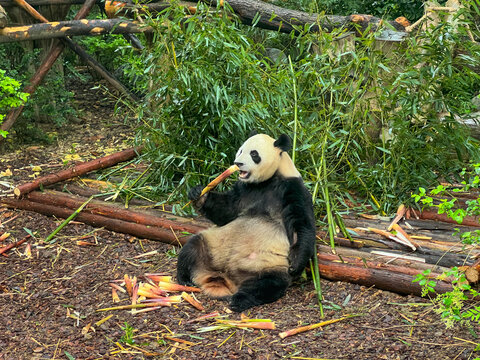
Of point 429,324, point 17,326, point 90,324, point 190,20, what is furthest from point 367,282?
point 190,20

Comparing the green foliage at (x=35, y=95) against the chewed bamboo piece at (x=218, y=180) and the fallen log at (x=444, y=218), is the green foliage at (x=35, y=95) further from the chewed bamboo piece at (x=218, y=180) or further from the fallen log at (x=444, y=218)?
the fallen log at (x=444, y=218)

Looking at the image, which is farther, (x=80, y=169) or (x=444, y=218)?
(x=80, y=169)

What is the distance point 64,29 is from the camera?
6.83 metres

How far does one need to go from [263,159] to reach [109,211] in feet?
5.91

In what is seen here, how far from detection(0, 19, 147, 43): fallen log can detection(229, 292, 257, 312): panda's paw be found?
3.64 meters

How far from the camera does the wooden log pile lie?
4.03 m

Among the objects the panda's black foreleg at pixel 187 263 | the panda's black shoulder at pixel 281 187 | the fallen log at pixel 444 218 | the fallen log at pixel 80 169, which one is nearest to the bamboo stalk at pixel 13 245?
the fallen log at pixel 80 169

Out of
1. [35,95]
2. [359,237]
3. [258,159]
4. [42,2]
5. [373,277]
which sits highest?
[42,2]

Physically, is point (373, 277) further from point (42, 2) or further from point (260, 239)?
point (42, 2)

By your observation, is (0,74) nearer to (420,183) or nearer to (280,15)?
(280,15)

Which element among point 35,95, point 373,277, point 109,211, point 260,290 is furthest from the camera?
point 35,95

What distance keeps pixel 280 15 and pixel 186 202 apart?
349cm

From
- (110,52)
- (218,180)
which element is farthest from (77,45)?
(218,180)

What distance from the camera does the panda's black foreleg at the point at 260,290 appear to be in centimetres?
385
